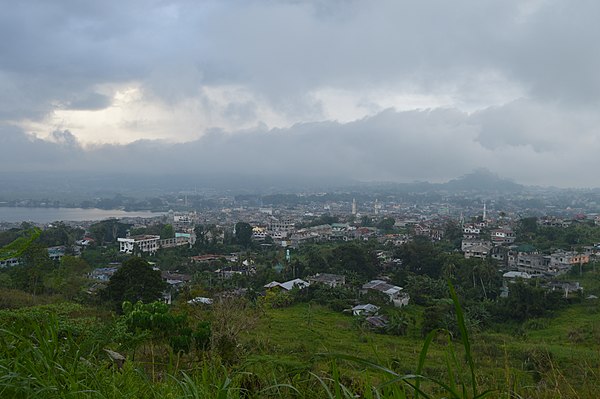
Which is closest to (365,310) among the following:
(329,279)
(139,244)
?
(329,279)

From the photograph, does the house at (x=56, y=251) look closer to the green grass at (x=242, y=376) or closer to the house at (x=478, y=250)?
the house at (x=478, y=250)

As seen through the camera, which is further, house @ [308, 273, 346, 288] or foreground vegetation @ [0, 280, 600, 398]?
house @ [308, 273, 346, 288]

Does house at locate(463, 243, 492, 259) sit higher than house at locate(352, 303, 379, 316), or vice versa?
house at locate(463, 243, 492, 259)

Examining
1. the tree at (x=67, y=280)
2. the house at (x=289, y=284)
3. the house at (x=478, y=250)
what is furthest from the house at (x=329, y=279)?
the house at (x=478, y=250)

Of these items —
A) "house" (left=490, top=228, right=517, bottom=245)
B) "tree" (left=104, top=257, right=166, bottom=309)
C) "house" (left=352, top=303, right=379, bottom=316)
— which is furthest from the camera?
"house" (left=490, top=228, right=517, bottom=245)

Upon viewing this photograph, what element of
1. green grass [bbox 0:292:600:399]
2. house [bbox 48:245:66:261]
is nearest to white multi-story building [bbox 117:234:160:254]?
house [bbox 48:245:66:261]

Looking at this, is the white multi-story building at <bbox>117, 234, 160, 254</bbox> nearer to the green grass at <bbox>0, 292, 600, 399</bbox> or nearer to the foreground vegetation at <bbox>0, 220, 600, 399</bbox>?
the foreground vegetation at <bbox>0, 220, 600, 399</bbox>

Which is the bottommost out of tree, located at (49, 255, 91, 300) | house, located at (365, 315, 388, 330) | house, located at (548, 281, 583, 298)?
house, located at (365, 315, 388, 330)
